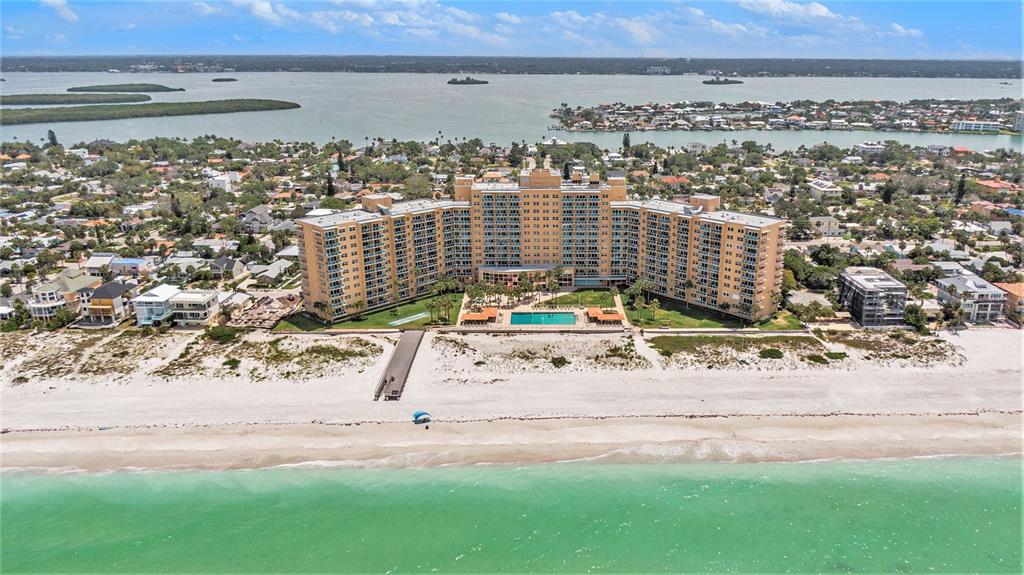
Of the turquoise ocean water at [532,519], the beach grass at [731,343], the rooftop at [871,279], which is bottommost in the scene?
the turquoise ocean water at [532,519]

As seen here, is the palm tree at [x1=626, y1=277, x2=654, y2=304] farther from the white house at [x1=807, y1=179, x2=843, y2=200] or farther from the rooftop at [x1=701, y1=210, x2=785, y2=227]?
the white house at [x1=807, y1=179, x2=843, y2=200]

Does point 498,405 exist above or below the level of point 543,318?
below

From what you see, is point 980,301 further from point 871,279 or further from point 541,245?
point 541,245

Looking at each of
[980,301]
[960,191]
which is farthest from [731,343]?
[960,191]

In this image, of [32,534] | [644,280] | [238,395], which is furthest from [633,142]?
[32,534]

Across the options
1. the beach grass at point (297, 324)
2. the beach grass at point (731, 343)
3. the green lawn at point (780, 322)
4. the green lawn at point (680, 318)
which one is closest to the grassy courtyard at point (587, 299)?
the green lawn at point (680, 318)

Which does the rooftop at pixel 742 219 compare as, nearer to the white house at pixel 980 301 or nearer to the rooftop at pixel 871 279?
the rooftop at pixel 871 279

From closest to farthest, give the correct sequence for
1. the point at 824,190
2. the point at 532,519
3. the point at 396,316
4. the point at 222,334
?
the point at 532,519, the point at 222,334, the point at 396,316, the point at 824,190
